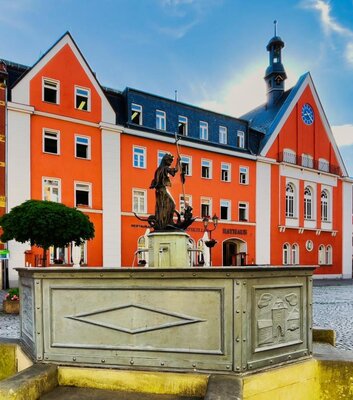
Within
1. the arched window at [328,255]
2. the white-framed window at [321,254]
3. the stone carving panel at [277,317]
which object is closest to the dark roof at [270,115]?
the white-framed window at [321,254]

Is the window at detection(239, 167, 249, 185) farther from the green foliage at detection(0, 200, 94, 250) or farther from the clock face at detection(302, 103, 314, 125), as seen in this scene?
the green foliage at detection(0, 200, 94, 250)

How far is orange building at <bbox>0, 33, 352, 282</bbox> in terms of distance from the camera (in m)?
23.4

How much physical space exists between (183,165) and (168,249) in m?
21.8

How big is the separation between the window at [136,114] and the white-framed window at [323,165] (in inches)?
716

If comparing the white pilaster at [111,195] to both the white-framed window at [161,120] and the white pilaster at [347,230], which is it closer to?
the white-framed window at [161,120]

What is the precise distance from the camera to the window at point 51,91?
78.2 feet

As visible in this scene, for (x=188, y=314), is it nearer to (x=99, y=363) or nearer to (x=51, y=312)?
(x=99, y=363)

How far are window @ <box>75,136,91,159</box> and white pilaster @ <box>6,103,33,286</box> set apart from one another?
3.16 meters

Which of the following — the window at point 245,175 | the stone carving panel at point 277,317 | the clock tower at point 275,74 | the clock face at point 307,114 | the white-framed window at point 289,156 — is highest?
the clock tower at point 275,74

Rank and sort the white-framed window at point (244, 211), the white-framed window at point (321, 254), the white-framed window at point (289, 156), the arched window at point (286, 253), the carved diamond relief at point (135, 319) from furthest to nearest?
1. the white-framed window at point (321, 254)
2. the white-framed window at point (289, 156)
3. the arched window at point (286, 253)
4. the white-framed window at point (244, 211)
5. the carved diamond relief at point (135, 319)

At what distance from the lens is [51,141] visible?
23.9 metres

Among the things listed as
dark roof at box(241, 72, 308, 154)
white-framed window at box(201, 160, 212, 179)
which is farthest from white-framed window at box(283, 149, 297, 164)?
white-framed window at box(201, 160, 212, 179)

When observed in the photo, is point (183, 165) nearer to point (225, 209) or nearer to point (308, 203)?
point (225, 209)

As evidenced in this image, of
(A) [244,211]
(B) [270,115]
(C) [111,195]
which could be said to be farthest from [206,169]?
(B) [270,115]
